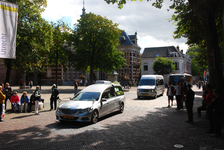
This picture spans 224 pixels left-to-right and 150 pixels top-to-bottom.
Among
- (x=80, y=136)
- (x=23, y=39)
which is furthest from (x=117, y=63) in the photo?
(x=80, y=136)

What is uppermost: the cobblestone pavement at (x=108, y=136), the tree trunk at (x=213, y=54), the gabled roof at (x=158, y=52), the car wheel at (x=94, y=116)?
the gabled roof at (x=158, y=52)

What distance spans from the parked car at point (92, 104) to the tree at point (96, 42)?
18868 millimetres

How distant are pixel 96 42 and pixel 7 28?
2345cm

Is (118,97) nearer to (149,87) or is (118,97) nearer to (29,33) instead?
(149,87)

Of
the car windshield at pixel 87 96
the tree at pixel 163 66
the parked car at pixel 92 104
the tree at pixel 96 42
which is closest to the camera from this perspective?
the parked car at pixel 92 104

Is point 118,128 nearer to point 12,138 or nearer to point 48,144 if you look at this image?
point 48,144

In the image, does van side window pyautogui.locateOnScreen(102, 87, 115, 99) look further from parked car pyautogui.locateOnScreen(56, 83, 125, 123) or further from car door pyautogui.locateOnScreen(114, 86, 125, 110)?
car door pyautogui.locateOnScreen(114, 86, 125, 110)

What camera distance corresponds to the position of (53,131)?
26.3 feet

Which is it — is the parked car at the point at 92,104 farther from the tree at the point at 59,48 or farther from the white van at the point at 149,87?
the tree at the point at 59,48

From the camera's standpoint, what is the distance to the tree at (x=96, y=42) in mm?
31031

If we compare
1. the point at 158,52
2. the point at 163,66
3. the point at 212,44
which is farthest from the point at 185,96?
the point at 158,52

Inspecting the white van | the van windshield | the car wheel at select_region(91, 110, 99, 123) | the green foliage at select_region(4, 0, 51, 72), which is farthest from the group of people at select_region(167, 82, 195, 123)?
the green foliage at select_region(4, 0, 51, 72)

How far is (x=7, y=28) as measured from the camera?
367 inches

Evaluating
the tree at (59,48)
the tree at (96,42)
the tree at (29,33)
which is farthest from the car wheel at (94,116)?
the tree at (59,48)
